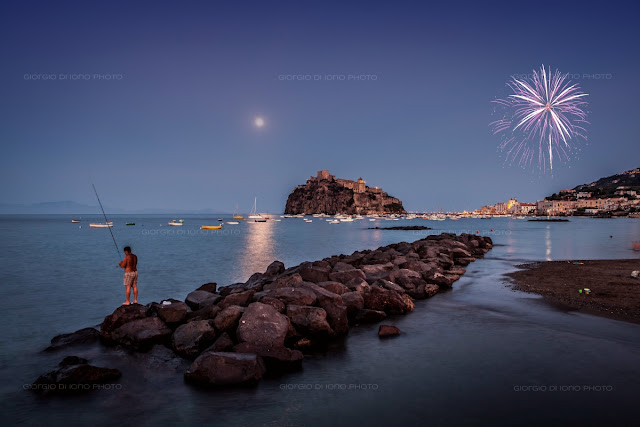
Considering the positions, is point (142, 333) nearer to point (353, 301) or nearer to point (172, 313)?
point (172, 313)

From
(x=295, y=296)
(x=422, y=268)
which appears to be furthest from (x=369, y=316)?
(x=422, y=268)

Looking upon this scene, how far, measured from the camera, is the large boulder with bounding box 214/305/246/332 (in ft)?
29.1

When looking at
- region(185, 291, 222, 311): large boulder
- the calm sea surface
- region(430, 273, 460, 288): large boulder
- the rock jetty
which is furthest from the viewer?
region(430, 273, 460, 288): large boulder

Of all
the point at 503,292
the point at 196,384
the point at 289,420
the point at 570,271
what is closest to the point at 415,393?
the point at 289,420

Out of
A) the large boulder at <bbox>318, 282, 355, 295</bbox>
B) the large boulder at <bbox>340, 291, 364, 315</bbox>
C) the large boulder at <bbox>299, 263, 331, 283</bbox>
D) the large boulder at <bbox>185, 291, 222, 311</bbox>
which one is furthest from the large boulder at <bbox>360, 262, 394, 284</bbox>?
the large boulder at <bbox>185, 291, 222, 311</bbox>

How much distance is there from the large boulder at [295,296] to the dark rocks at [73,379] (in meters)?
4.00

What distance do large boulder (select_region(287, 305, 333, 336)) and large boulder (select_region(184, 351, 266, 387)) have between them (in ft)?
6.78

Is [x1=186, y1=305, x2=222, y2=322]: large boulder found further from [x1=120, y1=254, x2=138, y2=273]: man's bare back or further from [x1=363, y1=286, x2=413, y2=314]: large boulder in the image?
[x1=363, y1=286, x2=413, y2=314]: large boulder

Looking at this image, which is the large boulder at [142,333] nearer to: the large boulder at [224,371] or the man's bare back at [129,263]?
the large boulder at [224,371]

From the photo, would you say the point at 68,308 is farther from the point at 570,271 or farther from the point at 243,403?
the point at 570,271

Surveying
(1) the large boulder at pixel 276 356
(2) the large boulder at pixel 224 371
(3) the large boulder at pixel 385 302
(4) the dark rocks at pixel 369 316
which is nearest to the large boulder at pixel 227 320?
(1) the large boulder at pixel 276 356

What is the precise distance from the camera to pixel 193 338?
334 inches

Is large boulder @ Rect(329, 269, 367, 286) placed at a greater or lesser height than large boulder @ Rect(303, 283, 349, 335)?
greater

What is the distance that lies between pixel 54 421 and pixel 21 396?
1498mm
